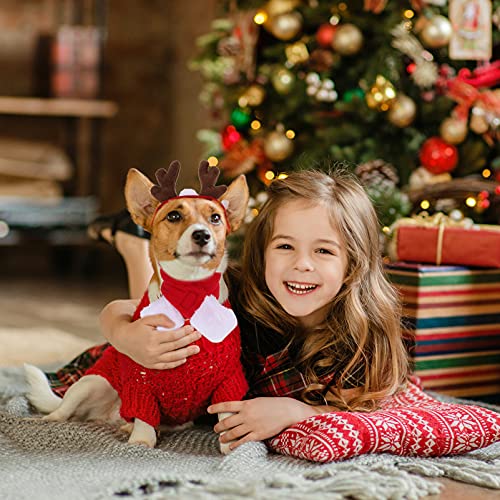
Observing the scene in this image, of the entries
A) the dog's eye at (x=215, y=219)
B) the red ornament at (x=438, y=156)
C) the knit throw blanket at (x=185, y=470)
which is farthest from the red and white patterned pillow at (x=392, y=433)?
the red ornament at (x=438, y=156)

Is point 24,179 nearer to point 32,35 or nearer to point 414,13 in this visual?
point 32,35

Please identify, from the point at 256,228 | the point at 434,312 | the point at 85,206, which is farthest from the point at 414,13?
the point at 85,206

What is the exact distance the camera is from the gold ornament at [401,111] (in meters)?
2.51

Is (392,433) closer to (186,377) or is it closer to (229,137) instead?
(186,377)

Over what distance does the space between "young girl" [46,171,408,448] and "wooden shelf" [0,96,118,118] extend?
285 cm

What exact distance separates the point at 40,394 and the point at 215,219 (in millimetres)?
536

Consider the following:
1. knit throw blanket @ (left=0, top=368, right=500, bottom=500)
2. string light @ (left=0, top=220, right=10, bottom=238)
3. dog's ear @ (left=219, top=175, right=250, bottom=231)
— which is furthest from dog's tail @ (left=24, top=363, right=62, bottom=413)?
string light @ (left=0, top=220, right=10, bottom=238)

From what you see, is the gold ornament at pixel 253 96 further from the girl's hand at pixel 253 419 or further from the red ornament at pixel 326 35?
the girl's hand at pixel 253 419

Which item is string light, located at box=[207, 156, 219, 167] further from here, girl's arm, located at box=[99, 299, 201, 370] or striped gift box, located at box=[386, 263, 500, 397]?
girl's arm, located at box=[99, 299, 201, 370]

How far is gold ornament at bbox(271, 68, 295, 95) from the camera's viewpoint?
8.81 ft

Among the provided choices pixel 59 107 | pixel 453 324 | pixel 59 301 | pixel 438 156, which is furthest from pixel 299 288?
pixel 59 107

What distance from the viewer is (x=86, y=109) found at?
4281 millimetres

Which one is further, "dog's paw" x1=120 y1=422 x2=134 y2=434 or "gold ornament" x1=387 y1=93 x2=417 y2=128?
"gold ornament" x1=387 y1=93 x2=417 y2=128

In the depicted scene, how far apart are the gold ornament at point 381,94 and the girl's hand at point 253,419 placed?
4.36 feet
